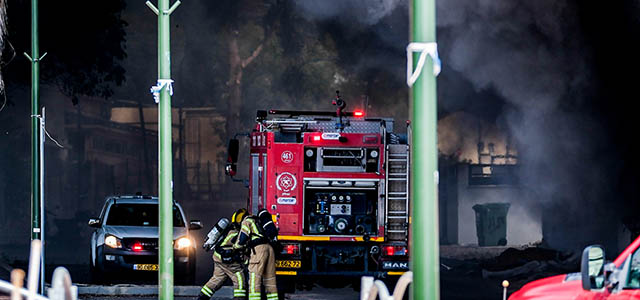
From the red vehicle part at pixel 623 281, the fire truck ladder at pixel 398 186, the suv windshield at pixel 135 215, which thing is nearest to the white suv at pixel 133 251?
the suv windshield at pixel 135 215

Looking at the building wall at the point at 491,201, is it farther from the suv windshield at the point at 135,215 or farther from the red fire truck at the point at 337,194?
the red fire truck at the point at 337,194

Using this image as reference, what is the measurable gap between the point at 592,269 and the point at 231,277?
8954 millimetres

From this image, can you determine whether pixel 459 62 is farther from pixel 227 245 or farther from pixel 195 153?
pixel 227 245

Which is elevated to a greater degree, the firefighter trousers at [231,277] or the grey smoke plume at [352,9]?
the grey smoke plume at [352,9]

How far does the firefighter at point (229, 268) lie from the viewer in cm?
1315

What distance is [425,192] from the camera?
529cm

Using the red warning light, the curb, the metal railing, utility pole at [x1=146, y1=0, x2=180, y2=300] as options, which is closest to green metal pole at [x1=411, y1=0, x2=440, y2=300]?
the metal railing

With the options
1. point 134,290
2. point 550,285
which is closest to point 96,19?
point 134,290

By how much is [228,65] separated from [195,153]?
3.58 metres

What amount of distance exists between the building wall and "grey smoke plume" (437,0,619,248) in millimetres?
A: 2462

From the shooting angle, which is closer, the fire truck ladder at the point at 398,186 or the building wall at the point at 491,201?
the fire truck ladder at the point at 398,186

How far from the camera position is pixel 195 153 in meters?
41.1

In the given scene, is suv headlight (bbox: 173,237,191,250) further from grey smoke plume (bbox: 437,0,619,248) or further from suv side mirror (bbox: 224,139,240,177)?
grey smoke plume (bbox: 437,0,619,248)

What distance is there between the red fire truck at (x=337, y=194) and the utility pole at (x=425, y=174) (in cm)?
1011
